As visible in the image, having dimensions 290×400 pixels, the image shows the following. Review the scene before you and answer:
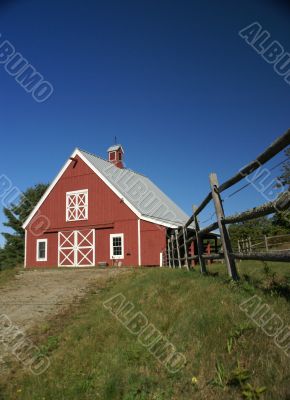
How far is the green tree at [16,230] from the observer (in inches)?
2090

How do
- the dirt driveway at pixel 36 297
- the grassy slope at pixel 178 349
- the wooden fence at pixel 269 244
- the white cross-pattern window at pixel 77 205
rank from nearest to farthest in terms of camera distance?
the grassy slope at pixel 178 349 < the dirt driveway at pixel 36 297 < the wooden fence at pixel 269 244 < the white cross-pattern window at pixel 77 205

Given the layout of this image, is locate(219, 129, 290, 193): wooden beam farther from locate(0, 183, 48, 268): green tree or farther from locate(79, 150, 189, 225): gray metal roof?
locate(0, 183, 48, 268): green tree

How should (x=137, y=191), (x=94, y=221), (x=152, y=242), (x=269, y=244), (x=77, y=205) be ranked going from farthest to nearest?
(x=137, y=191)
(x=77, y=205)
(x=94, y=221)
(x=269, y=244)
(x=152, y=242)

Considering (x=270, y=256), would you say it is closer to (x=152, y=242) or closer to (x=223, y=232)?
(x=223, y=232)

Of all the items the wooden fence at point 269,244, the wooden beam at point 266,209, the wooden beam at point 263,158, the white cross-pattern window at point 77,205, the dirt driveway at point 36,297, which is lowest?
the dirt driveway at point 36,297

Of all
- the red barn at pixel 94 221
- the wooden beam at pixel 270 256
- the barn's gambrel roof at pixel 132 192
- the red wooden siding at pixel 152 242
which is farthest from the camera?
the barn's gambrel roof at pixel 132 192

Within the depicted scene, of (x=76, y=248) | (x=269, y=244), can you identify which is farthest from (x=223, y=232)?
(x=76, y=248)

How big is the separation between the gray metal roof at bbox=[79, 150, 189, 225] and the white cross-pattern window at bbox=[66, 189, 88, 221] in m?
2.11

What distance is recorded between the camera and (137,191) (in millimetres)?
26828

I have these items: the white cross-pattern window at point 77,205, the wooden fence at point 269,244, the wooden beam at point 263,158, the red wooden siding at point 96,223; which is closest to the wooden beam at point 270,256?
the wooden beam at point 263,158

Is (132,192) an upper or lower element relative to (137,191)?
lower

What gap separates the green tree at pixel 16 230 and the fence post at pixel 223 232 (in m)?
49.5

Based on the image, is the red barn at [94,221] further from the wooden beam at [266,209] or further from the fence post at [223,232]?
the wooden beam at [266,209]

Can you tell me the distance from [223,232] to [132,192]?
19705mm
